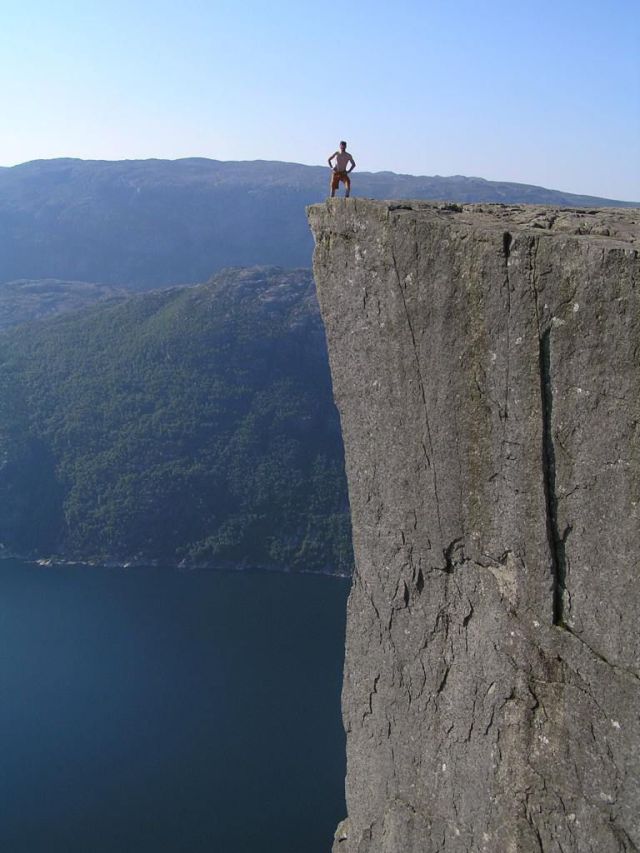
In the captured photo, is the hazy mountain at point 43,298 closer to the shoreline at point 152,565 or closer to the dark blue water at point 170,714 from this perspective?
the shoreline at point 152,565

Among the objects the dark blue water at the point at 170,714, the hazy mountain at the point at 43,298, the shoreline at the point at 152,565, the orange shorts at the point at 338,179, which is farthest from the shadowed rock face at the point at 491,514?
the hazy mountain at the point at 43,298

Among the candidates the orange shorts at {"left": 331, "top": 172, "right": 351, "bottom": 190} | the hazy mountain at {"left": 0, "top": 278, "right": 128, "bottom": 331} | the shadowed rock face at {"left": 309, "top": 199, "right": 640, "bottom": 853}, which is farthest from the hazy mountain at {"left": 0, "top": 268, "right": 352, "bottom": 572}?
the shadowed rock face at {"left": 309, "top": 199, "right": 640, "bottom": 853}

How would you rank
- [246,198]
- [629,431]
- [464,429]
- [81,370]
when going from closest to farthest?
[629,431], [464,429], [81,370], [246,198]

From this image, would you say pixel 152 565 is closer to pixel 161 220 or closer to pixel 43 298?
pixel 43 298

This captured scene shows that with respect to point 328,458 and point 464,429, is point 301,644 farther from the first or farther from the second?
point 464,429

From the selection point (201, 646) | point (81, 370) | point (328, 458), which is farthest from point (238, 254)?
point (201, 646)

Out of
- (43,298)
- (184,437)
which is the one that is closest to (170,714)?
(184,437)
